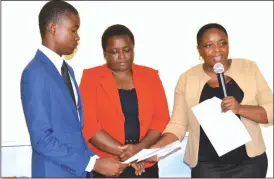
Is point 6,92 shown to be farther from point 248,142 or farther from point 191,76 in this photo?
point 248,142

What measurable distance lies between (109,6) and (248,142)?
181 cm

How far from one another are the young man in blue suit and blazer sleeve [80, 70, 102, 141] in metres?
0.34

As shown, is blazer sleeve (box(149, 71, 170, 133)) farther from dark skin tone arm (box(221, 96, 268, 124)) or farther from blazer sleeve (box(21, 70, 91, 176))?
blazer sleeve (box(21, 70, 91, 176))

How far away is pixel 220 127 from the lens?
2619mm

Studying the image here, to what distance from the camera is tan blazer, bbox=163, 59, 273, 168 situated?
274cm

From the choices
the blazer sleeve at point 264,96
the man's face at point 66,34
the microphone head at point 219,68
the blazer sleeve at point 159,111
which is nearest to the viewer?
the man's face at point 66,34

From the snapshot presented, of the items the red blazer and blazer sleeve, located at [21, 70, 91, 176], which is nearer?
blazer sleeve, located at [21, 70, 91, 176]

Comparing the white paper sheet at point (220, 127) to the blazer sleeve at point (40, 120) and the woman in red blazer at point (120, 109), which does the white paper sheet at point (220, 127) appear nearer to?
the woman in red blazer at point (120, 109)

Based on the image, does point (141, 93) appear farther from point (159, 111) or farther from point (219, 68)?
point (219, 68)

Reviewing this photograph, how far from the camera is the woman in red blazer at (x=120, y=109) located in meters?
2.79

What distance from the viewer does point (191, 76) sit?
9.57 ft

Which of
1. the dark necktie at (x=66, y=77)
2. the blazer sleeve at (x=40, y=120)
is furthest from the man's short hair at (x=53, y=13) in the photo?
the blazer sleeve at (x=40, y=120)

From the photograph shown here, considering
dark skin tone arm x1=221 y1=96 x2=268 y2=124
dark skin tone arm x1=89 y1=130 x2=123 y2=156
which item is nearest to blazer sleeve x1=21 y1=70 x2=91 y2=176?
dark skin tone arm x1=89 y1=130 x2=123 y2=156

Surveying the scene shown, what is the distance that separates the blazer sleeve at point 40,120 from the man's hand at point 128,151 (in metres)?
0.59
